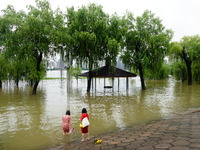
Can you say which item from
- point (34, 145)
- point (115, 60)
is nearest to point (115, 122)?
point (34, 145)

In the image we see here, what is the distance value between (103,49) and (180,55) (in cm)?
1771

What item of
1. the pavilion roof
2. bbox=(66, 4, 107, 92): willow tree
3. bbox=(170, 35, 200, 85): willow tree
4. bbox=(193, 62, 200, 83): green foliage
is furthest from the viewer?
bbox=(193, 62, 200, 83): green foliage

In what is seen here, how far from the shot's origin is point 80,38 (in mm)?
22891

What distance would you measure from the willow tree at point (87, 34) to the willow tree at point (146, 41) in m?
4.80

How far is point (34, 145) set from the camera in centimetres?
698

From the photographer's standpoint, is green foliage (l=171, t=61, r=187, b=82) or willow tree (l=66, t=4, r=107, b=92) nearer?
willow tree (l=66, t=4, r=107, b=92)

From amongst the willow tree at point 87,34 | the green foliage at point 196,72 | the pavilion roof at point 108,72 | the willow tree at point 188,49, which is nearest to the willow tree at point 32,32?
the willow tree at point 87,34

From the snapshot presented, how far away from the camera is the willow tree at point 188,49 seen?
33.1 m

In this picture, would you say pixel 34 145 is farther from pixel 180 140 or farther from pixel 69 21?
pixel 69 21

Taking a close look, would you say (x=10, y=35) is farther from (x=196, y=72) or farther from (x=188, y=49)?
(x=196, y=72)

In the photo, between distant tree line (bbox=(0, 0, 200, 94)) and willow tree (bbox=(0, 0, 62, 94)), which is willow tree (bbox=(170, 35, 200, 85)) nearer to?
distant tree line (bbox=(0, 0, 200, 94))

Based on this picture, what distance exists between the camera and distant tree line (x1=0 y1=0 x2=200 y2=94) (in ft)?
68.2

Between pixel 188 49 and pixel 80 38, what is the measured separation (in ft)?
71.3

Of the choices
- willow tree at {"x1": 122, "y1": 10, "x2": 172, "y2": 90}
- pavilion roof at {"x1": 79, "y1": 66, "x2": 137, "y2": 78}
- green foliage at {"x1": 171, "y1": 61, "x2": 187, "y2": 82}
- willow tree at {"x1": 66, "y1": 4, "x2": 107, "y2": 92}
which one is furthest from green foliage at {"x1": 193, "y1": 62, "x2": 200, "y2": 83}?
willow tree at {"x1": 66, "y1": 4, "x2": 107, "y2": 92}
